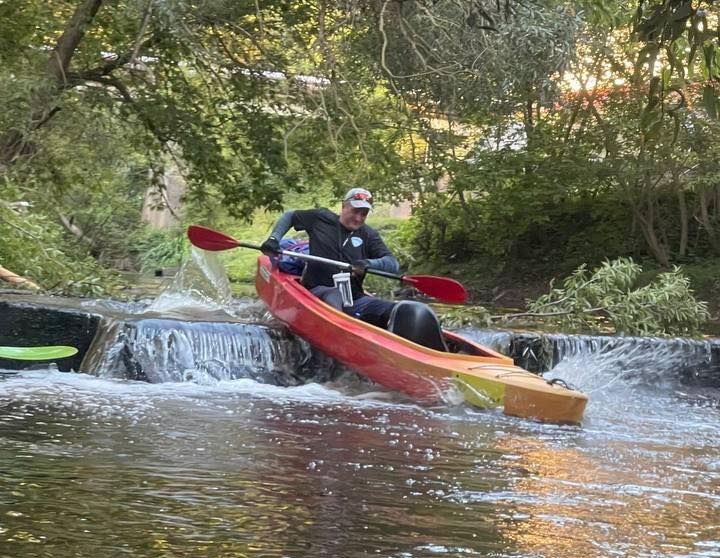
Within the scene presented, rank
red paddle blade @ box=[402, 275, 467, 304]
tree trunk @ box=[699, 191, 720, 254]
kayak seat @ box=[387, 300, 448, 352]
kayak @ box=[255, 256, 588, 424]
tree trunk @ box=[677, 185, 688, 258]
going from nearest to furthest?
kayak @ box=[255, 256, 588, 424]
kayak seat @ box=[387, 300, 448, 352]
red paddle blade @ box=[402, 275, 467, 304]
tree trunk @ box=[699, 191, 720, 254]
tree trunk @ box=[677, 185, 688, 258]

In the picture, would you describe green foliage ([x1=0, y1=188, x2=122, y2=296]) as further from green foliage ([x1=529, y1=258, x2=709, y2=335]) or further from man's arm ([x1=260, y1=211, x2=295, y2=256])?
green foliage ([x1=529, y1=258, x2=709, y2=335])

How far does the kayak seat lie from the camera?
603 cm

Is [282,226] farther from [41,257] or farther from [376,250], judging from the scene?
[41,257]

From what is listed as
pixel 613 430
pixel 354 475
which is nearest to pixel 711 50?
pixel 354 475

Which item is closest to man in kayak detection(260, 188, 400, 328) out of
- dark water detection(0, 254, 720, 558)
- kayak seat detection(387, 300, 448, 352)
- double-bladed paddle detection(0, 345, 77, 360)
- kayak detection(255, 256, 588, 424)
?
kayak detection(255, 256, 588, 424)

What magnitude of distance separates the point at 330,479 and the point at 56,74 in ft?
21.6

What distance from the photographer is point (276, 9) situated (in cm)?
887

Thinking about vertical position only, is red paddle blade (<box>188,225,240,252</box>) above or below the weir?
above

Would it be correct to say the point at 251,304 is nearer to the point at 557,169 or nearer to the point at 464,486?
the point at 557,169

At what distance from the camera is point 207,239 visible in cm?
780

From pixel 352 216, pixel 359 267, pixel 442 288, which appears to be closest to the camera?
pixel 359 267

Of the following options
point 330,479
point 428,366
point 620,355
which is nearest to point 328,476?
point 330,479

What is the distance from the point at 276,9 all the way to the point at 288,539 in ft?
23.7

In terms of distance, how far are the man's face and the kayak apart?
560mm
